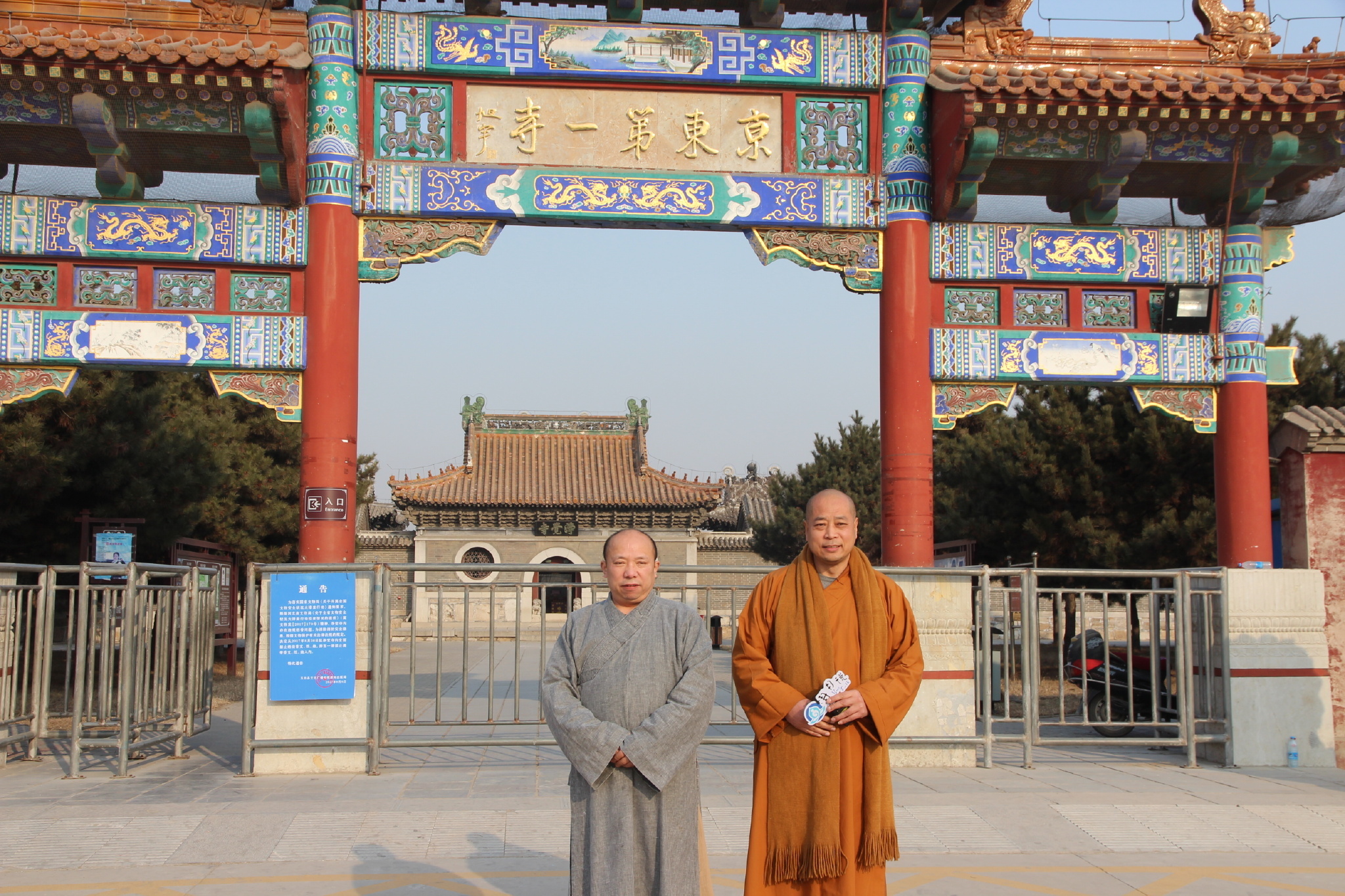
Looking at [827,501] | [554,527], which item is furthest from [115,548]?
[554,527]

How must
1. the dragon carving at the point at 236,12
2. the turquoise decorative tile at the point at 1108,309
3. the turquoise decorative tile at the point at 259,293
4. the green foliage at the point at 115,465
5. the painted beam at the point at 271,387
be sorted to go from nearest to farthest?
the painted beam at the point at 271,387 → the turquoise decorative tile at the point at 259,293 → the dragon carving at the point at 236,12 → the turquoise decorative tile at the point at 1108,309 → the green foliage at the point at 115,465

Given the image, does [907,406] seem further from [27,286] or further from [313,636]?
[27,286]

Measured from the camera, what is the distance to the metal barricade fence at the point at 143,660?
299 inches

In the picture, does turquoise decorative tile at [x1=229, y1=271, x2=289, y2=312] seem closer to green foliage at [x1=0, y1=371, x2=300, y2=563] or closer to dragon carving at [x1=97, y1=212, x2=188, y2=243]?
dragon carving at [x1=97, y1=212, x2=188, y2=243]

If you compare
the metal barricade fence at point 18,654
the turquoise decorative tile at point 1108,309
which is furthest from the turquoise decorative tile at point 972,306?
the metal barricade fence at point 18,654

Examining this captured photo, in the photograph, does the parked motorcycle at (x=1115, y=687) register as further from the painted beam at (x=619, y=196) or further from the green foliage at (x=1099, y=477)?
the painted beam at (x=619, y=196)

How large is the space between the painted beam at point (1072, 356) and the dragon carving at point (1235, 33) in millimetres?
2175

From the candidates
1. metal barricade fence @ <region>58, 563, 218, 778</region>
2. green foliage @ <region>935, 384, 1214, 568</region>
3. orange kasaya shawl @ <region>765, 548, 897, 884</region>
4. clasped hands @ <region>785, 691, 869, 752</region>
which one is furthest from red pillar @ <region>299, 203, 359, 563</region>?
green foliage @ <region>935, 384, 1214, 568</region>

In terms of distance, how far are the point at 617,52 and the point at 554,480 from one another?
24.2 meters

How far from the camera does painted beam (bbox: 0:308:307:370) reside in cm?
788

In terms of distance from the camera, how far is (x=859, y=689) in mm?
3838

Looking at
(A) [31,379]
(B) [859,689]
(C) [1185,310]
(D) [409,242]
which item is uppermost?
(D) [409,242]

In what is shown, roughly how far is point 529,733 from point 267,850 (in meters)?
4.52

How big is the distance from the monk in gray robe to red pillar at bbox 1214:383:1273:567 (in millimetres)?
6002
